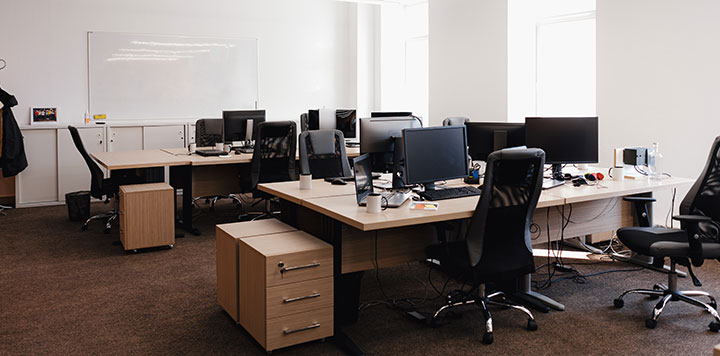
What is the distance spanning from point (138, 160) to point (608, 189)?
421 centimetres

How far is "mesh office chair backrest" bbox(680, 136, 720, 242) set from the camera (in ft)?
12.2

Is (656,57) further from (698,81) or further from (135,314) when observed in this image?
(135,314)

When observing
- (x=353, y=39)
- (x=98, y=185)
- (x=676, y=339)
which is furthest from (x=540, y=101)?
(x=98, y=185)

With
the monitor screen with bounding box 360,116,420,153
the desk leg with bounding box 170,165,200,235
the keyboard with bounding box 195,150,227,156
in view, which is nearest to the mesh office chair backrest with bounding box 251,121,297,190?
the keyboard with bounding box 195,150,227,156

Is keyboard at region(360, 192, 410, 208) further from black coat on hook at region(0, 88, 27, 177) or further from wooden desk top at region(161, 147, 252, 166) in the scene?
black coat on hook at region(0, 88, 27, 177)

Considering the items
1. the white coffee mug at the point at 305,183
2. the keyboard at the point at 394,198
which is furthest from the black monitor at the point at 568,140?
the white coffee mug at the point at 305,183

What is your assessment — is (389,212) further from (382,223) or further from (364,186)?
(364,186)

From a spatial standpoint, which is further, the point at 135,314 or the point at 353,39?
the point at 353,39

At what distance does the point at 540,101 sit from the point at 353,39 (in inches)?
139

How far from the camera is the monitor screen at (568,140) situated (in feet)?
14.6

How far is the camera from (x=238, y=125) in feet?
21.6

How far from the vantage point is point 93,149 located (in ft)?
25.6

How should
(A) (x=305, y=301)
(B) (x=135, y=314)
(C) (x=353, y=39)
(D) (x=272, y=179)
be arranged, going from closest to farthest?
(A) (x=305, y=301) → (B) (x=135, y=314) → (D) (x=272, y=179) → (C) (x=353, y=39)

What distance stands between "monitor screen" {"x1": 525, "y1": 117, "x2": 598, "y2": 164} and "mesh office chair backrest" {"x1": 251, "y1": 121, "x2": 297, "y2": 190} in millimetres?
2465
